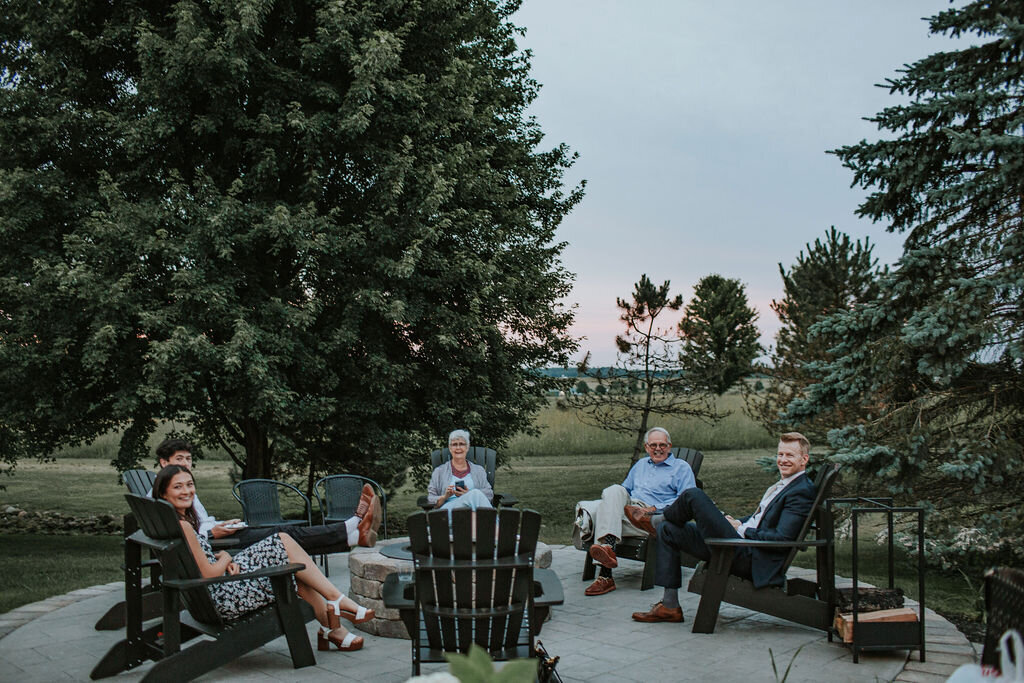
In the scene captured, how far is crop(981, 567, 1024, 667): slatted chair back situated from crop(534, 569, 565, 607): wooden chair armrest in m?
1.61

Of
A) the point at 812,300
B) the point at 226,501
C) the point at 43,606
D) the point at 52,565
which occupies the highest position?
the point at 812,300

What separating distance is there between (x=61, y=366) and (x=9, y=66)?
3.81m

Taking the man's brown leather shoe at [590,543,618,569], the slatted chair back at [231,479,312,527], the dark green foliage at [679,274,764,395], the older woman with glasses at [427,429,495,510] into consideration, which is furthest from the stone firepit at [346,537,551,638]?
the dark green foliage at [679,274,764,395]

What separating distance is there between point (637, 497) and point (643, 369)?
6788 mm

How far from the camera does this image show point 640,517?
18.5ft

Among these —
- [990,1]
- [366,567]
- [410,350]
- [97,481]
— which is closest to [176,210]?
[410,350]

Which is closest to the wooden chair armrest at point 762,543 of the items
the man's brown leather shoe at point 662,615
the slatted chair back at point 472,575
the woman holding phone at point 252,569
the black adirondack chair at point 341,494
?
the man's brown leather shoe at point 662,615

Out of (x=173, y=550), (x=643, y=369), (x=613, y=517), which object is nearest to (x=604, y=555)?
(x=613, y=517)

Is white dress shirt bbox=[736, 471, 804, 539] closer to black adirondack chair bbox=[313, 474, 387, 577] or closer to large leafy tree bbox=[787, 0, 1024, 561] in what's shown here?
large leafy tree bbox=[787, 0, 1024, 561]

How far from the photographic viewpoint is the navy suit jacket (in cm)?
448

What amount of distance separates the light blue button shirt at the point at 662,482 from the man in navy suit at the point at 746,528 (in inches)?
36.3

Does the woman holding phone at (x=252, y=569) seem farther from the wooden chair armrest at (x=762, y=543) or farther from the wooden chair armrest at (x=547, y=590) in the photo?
the wooden chair armrest at (x=762, y=543)

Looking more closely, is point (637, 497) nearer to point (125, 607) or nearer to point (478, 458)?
point (478, 458)

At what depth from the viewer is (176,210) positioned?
8.55 meters
